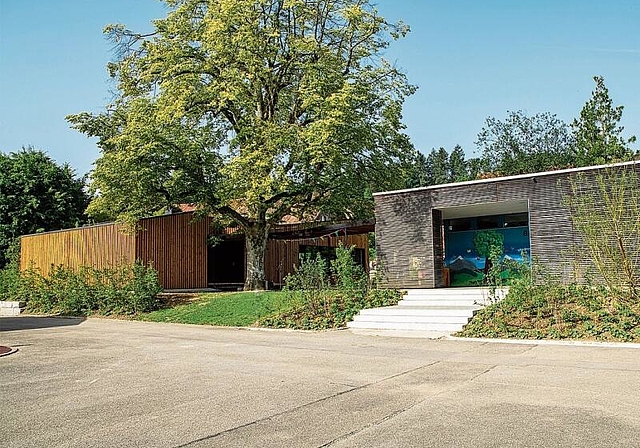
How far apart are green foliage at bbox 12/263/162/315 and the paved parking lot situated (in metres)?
8.30

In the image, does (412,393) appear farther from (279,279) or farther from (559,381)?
(279,279)

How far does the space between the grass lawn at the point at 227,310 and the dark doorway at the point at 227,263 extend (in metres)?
7.35

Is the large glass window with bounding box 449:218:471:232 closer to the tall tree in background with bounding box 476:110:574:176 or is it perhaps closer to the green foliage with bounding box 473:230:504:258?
the green foliage with bounding box 473:230:504:258

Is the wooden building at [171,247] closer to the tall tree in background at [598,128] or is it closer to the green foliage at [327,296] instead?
the green foliage at [327,296]

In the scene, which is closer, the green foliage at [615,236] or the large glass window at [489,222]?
the green foliage at [615,236]

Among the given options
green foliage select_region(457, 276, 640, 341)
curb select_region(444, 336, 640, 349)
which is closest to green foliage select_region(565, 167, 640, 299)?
green foliage select_region(457, 276, 640, 341)

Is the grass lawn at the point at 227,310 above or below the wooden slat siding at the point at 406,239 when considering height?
below

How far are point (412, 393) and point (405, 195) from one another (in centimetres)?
1223

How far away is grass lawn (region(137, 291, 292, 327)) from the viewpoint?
670 inches

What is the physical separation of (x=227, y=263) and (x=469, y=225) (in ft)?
42.8

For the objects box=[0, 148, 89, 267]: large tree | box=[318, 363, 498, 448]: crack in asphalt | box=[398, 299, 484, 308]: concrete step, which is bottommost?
box=[318, 363, 498, 448]: crack in asphalt

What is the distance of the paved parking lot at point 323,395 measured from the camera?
5.27 meters

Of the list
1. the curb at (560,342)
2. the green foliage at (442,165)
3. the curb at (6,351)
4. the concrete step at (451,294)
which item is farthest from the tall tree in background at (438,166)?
the curb at (6,351)

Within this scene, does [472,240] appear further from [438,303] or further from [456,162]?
[456,162]
